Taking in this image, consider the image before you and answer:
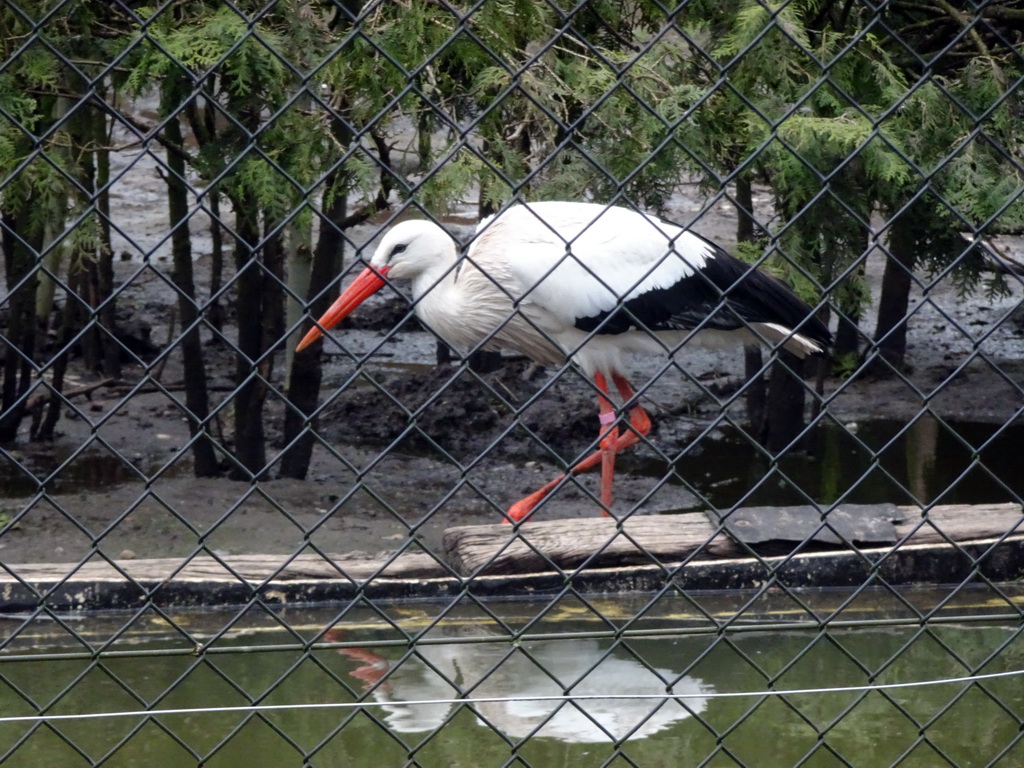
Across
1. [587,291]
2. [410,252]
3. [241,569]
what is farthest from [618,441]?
[241,569]

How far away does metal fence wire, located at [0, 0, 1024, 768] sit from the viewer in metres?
2.44

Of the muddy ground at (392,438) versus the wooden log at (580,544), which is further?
the muddy ground at (392,438)

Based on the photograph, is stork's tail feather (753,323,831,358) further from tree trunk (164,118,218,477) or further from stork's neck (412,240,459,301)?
tree trunk (164,118,218,477)

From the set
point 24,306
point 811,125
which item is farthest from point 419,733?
point 24,306

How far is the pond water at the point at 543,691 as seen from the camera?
303cm

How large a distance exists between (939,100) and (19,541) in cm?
390

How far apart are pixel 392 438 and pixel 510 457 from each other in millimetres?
698

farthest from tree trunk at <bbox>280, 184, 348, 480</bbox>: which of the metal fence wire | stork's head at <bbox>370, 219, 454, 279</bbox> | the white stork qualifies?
the white stork

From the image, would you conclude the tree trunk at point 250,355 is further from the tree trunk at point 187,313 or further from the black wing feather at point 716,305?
the black wing feather at point 716,305

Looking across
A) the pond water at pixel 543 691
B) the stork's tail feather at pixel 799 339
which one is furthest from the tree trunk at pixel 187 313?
the stork's tail feather at pixel 799 339

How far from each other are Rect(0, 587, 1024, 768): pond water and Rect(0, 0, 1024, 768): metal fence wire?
0.02 metres

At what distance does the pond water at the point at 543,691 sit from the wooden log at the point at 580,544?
0.17 metres

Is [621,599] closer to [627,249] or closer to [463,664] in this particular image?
[463,664]

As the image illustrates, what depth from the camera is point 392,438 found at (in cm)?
733
